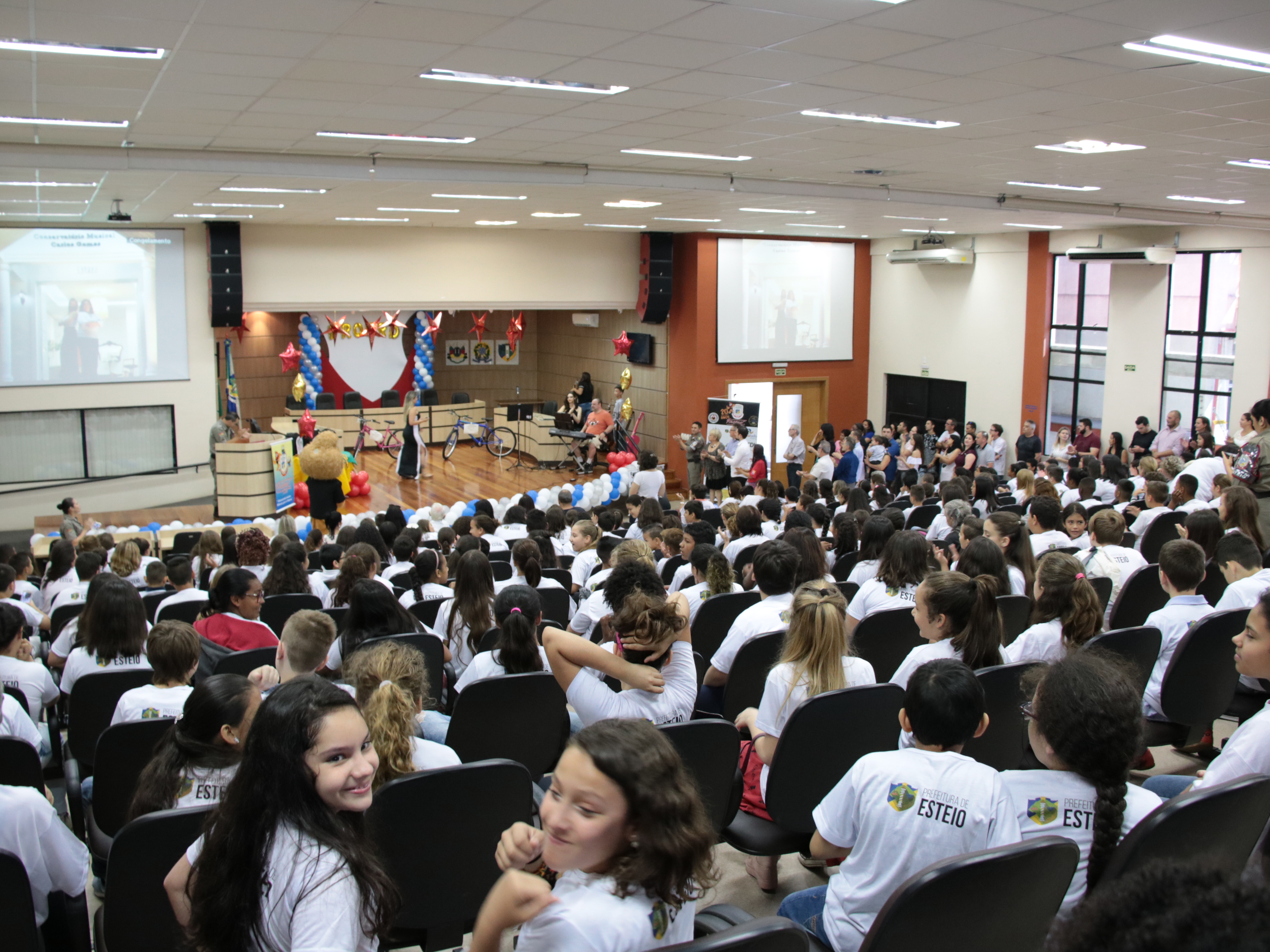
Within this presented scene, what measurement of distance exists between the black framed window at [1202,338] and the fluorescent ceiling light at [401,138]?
10.4 metres

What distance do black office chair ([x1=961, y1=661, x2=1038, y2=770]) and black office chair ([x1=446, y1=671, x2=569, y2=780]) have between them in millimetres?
1443

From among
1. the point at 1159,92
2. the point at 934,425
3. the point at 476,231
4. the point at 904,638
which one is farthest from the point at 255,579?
the point at 934,425

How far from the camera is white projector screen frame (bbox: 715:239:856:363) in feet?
53.6

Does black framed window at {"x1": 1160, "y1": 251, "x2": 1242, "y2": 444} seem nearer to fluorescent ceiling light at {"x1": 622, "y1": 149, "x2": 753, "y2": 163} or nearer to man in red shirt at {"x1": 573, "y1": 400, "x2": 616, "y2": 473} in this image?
fluorescent ceiling light at {"x1": 622, "y1": 149, "x2": 753, "y2": 163}

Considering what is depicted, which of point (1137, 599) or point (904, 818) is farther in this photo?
point (1137, 599)

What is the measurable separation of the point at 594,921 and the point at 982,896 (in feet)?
2.76

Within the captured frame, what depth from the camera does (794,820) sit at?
10.0ft

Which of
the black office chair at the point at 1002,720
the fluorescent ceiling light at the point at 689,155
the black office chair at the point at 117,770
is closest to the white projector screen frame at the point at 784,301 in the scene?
the fluorescent ceiling light at the point at 689,155

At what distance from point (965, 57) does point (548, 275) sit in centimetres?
1166

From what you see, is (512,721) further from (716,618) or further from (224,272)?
(224,272)

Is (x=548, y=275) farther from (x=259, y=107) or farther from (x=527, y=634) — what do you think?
(x=527, y=634)

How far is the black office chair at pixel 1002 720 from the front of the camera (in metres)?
3.29

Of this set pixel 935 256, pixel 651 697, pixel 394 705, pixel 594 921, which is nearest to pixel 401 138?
pixel 651 697

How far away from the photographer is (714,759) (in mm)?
2889
